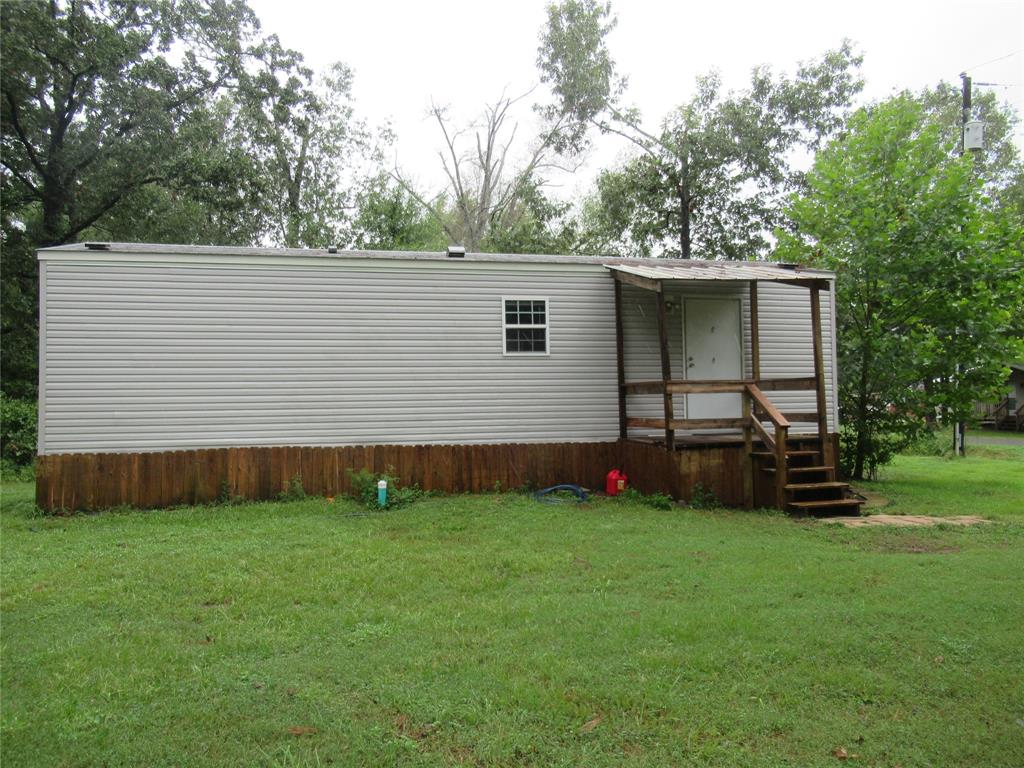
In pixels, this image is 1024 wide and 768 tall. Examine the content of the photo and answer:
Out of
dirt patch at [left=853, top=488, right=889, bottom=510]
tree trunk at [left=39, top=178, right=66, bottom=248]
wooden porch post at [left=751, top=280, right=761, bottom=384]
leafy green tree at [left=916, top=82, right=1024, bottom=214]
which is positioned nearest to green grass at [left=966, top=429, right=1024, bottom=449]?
leafy green tree at [left=916, top=82, right=1024, bottom=214]

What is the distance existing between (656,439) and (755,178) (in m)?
15.3

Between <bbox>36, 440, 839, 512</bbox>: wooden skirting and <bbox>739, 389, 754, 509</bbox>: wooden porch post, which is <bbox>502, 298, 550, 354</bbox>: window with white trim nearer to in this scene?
<bbox>36, 440, 839, 512</bbox>: wooden skirting

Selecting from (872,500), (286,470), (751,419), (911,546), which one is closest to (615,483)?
(751,419)

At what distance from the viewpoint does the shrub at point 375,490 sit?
29.2 feet

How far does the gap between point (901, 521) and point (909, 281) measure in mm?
5011

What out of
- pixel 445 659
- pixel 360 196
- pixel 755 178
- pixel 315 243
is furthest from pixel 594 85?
pixel 445 659

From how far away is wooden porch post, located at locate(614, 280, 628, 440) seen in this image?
34.6 ft

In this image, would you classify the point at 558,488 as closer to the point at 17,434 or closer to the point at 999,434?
the point at 17,434

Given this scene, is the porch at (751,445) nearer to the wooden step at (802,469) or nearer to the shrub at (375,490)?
the wooden step at (802,469)

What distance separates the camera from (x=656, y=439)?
996 cm

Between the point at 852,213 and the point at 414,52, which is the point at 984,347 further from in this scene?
the point at 414,52

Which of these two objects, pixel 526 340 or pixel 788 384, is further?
pixel 526 340

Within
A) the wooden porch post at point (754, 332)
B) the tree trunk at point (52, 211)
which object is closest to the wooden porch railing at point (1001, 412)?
the wooden porch post at point (754, 332)

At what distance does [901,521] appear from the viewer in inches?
318
